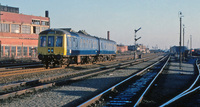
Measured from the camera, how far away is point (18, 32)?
1855 inches

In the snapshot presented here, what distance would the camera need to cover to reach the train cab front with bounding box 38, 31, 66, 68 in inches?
755

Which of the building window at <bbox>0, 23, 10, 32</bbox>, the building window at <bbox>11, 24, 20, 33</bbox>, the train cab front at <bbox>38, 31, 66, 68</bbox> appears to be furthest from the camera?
the building window at <bbox>11, 24, 20, 33</bbox>

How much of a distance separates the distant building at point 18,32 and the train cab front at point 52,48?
2374cm

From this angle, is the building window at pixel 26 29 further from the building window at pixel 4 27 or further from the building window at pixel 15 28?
the building window at pixel 4 27

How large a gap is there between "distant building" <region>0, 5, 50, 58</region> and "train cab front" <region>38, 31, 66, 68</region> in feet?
77.9

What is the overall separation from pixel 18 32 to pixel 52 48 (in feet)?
101

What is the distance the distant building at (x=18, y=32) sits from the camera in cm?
4394

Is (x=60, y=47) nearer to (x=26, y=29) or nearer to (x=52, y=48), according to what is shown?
(x=52, y=48)

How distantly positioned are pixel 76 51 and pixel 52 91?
11792 mm

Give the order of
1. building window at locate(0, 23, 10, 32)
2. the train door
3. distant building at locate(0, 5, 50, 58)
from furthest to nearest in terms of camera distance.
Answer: building window at locate(0, 23, 10, 32) < distant building at locate(0, 5, 50, 58) < the train door

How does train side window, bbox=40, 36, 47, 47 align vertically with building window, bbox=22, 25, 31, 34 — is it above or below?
below

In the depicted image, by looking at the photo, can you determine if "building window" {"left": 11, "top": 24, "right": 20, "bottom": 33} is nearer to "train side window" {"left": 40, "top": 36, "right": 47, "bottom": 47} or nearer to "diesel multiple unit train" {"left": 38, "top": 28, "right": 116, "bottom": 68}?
"diesel multiple unit train" {"left": 38, "top": 28, "right": 116, "bottom": 68}

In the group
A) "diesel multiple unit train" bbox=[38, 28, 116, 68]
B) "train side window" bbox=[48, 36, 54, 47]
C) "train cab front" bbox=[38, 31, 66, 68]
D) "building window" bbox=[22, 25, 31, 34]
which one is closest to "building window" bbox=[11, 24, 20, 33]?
"building window" bbox=[22, 25, 31, 34]

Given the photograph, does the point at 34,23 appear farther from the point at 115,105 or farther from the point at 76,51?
the point at 115,105
